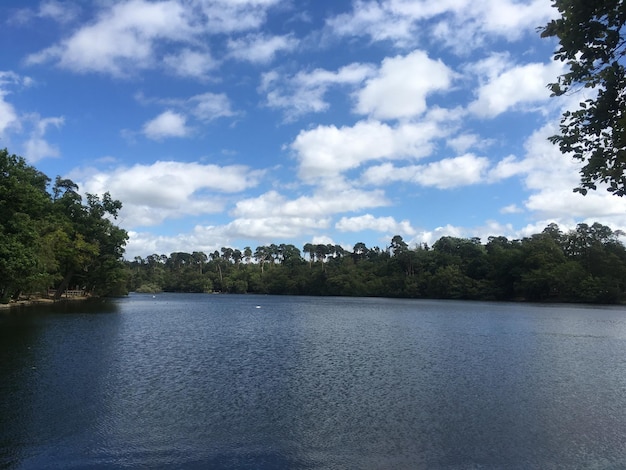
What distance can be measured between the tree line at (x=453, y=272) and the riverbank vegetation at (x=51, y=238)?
7315cm

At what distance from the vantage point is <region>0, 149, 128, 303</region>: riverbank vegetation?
1543 inches

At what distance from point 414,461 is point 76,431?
8519mm

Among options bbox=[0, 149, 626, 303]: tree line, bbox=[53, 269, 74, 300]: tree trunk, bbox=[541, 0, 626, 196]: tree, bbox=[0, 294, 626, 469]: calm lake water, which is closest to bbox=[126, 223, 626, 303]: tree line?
bbox=[0, 149, 626, 303]: tree line

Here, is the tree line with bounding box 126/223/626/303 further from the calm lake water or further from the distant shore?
the distant shore

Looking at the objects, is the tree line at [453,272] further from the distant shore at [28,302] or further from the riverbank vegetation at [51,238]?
the distant shore at [28,302]

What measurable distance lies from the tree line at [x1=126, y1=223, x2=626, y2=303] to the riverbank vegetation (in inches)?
2880

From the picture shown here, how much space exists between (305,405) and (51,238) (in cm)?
5595

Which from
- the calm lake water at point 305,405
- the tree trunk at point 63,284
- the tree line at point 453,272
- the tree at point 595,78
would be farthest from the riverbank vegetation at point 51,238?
the tree line at point 453,272

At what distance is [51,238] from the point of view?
59562mm

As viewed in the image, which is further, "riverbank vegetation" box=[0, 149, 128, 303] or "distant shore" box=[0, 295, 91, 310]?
"distant shore" box=[0, 295, 91, 310]

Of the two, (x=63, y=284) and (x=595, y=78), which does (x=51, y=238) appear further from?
(x=595, y=78)

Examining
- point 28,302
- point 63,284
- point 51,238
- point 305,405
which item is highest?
point 51,238

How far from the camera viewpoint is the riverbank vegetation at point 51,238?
39188 millimetres

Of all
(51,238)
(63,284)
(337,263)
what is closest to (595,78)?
(51,238)
